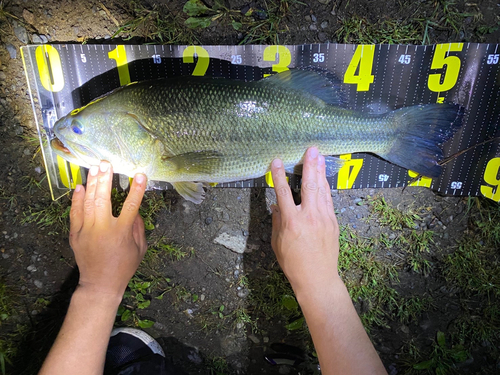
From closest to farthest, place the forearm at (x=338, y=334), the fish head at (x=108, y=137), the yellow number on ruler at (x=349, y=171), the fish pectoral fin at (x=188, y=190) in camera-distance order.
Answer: the forearm at (x=338, y=334)
the fish head at (x=108, y=137)
the fish pectoral fin at (x=188, y=190)
the yellow number on ruler at (x=349, y=171)

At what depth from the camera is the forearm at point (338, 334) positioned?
2.15 meters

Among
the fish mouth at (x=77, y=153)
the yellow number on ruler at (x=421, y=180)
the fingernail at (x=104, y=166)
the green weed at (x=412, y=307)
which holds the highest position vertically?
the fish mouth at (x=77, y=153)

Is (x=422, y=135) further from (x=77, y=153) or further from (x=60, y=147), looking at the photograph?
(x=60, y=147)

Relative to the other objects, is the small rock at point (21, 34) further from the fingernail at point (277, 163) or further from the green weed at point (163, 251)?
the fingernail at point (277, 163)

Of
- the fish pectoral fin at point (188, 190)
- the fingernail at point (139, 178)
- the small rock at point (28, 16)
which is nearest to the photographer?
the fingernail at point (139, 178)

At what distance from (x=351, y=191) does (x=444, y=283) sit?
129cm

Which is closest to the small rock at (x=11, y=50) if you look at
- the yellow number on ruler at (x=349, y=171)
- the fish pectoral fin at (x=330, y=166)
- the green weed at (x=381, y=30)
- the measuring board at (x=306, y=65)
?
the measuring board at (x=306, y=65)

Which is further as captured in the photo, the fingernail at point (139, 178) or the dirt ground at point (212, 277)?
the dirt ground at point (212, 277)

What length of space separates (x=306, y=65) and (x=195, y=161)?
1.35 metres

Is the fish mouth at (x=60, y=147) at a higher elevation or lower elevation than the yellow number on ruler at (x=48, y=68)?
lower

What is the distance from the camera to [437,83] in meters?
2.87

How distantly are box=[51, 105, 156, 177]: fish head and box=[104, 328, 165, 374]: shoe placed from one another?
5.67 feet

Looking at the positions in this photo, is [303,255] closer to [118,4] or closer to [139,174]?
[139,174]

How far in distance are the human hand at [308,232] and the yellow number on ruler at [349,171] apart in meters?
0.54
